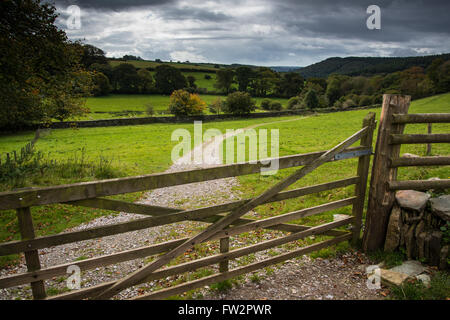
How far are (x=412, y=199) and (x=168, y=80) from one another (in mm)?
93095

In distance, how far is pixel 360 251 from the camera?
5.93m

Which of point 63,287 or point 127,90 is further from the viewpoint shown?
point 127,90

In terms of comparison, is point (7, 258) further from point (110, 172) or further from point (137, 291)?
point (110, 172)

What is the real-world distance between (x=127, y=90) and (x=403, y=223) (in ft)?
291

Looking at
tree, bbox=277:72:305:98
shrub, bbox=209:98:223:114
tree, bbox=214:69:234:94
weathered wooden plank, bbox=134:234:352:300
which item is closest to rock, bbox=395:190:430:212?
weathered wooden plank, bbox=134:234:352:300

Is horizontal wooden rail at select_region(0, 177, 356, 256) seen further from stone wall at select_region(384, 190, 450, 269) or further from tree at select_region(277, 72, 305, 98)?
tree at select_region(277, 72, 305, 98)

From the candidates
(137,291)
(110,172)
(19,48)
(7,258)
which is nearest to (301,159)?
(137,291)

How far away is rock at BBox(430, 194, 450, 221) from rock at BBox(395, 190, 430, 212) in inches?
5.8

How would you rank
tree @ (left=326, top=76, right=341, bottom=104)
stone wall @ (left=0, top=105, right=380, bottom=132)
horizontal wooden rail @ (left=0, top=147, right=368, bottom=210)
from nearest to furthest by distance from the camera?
1. horizontal wooden rail @ (left=0, top=147, right=368, bottom=210)
2. stone wall @ (left=0, top=105, right=380, bottom=132)
3. tree @ (left=326, top=76, right=341, bottom=104)

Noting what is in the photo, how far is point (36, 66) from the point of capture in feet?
42.1

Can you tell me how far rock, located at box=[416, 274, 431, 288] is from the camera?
4.60 m

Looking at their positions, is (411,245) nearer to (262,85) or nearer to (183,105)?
(183,105)

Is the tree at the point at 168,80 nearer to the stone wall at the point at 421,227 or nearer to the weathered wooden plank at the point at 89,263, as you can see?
the stone wall at the point at 421,227

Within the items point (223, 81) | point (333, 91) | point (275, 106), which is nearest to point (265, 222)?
point (275, 106)
